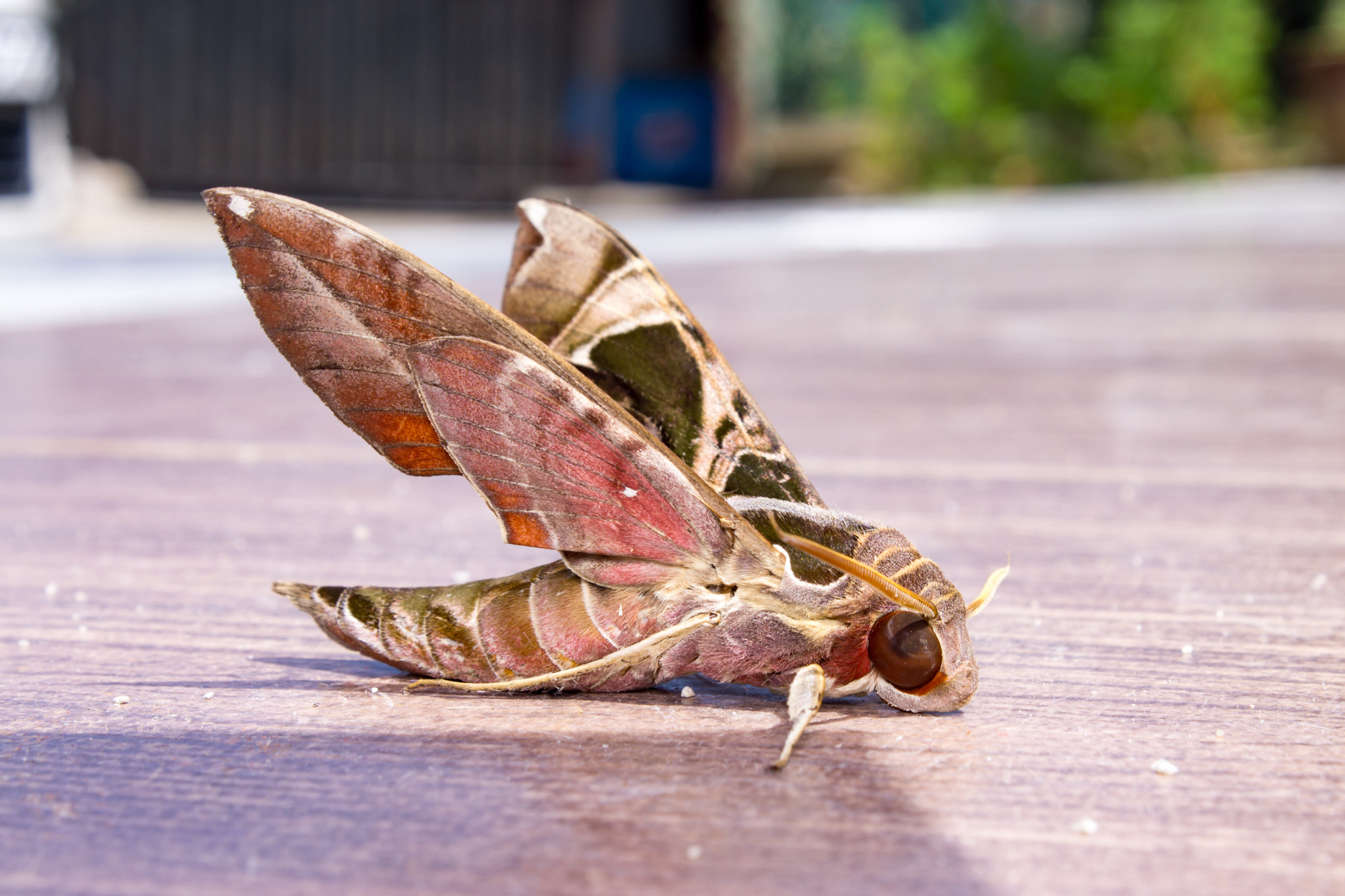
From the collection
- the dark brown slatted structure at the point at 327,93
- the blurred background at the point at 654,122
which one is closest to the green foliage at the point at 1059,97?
the blurred background at the point at 654,122

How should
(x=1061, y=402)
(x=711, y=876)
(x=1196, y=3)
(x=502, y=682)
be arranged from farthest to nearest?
(x=1196, y=3) → (x=1061, y=402) → (x=502, y=682) → (x=711, y=876)

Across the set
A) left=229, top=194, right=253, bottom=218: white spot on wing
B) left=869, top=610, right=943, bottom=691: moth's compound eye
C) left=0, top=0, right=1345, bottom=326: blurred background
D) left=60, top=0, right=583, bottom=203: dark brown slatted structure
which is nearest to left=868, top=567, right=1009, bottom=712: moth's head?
left=869, top=610, right=943, bottom=691: moth's compound eye

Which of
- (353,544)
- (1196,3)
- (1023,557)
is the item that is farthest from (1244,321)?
(1196,3)

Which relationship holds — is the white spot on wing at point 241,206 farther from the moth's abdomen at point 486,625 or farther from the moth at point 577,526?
the moth's abdomen at point 486,625

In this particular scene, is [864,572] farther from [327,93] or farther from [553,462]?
[327,93]

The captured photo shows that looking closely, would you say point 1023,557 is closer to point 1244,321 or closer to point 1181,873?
point 1181,873

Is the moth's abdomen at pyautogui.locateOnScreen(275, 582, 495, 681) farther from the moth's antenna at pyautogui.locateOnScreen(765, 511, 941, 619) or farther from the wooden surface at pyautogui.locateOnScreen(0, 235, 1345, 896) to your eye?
the moth's antenna at pyautogui.locateOnScreen(765, 511, 941, 619)
